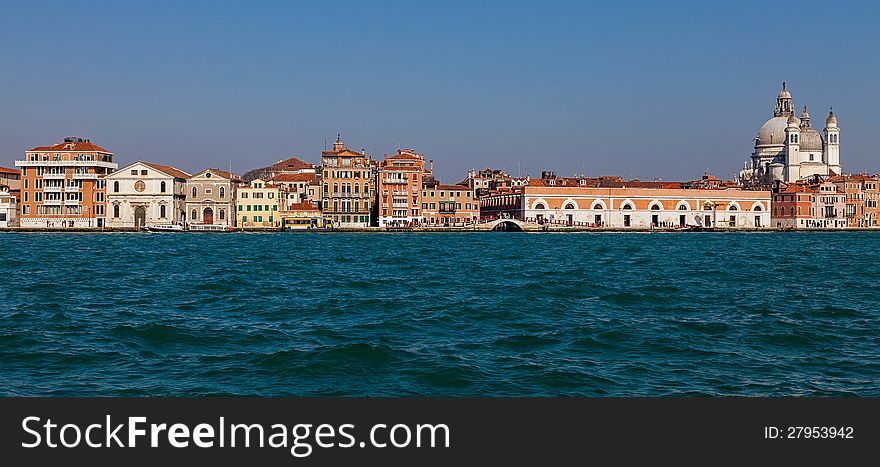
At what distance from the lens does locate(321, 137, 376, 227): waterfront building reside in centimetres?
7844

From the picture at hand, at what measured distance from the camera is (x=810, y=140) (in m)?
109

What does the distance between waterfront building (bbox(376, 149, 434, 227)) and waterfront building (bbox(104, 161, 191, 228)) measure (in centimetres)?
1817

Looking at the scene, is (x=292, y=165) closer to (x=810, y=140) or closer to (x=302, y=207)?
(x=302, y=207)

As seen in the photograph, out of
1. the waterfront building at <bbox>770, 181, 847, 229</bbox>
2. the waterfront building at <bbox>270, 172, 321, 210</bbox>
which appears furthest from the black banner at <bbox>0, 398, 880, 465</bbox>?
the waterfront building at <bbox>770, 181, 847, 229</bbox>

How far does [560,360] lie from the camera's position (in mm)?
10398

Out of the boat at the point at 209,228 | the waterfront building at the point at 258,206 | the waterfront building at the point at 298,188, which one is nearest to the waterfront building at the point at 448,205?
the waterfront building at the point at 298,188

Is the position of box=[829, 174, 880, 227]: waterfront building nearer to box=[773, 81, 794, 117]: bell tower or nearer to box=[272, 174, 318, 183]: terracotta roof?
box=[773, 81, 794, 117]: bell tower

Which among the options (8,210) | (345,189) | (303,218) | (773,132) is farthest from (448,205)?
(773,132)

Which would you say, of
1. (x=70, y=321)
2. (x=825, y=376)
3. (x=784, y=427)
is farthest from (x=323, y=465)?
(x=70, y=321)

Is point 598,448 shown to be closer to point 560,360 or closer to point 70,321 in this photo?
point 560,360

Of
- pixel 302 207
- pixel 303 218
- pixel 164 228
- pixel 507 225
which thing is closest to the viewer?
pixel 164 228

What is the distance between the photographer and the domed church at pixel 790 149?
10756cm

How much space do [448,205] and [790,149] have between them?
49.8 meters

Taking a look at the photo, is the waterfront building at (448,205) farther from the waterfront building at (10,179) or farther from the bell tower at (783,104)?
the bell tower at (783,104)
